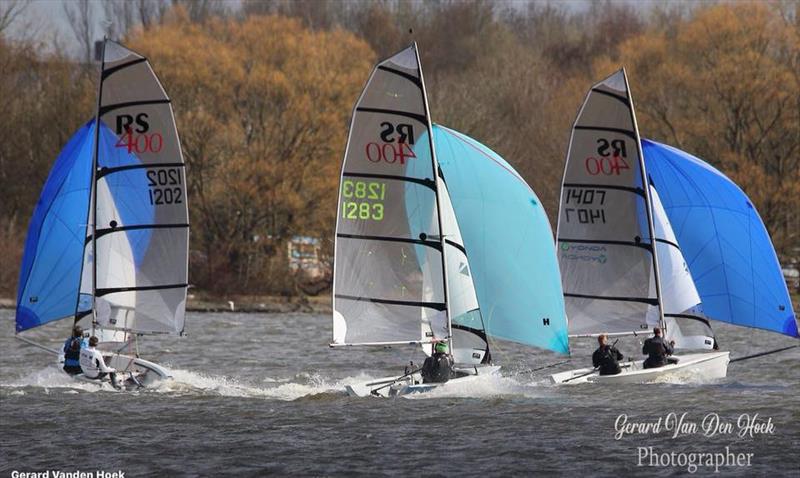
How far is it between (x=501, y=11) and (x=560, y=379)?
7799 centimetres

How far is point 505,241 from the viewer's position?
68.7ft

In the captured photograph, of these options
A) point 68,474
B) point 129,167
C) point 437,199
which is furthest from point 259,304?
point 68,474

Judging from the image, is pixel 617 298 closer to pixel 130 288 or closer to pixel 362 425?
pixel 362 425

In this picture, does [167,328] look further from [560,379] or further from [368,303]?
[560,379]

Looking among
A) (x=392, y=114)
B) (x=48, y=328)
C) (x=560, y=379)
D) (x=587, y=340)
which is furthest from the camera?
(x=48, y=328)

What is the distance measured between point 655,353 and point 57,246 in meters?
9.18

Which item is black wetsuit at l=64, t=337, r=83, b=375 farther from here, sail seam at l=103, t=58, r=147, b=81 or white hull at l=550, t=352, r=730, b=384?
white hull at l=550, t=352, r=730, b=384

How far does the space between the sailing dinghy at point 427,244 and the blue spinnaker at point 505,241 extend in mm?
14

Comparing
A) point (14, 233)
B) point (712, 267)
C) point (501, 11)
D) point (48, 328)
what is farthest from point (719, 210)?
point (501, 11)

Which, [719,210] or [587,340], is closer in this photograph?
[719,210]

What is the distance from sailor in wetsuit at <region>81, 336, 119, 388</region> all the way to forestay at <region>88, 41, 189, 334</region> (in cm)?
89

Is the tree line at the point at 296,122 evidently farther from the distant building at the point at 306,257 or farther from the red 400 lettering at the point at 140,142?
the red 400 lettering at the point at 140,142

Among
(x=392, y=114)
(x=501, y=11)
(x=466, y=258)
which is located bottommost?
(x=466, y=258)

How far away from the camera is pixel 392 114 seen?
1981 centimetres
